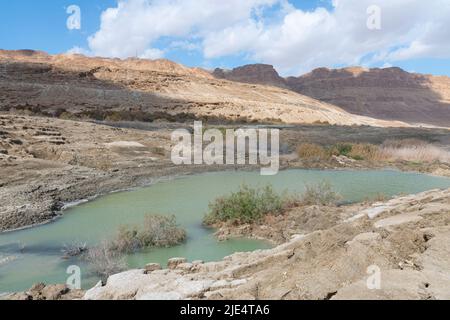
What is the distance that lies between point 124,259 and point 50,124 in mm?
16367

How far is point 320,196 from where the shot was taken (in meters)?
12.7

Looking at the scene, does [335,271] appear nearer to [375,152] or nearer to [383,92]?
[375,152]

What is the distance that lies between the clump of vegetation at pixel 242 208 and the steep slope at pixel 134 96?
2235 centimetres

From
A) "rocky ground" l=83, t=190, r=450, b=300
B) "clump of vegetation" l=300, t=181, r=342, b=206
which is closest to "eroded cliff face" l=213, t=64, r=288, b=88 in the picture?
"clump of vegetation" l=300, t=181, r=342, b=206

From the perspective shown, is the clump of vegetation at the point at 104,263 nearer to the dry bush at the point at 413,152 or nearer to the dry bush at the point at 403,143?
the dry bush at the point at 413,152

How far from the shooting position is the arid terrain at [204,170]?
4.95 metres

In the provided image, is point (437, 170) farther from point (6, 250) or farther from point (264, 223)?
point (6, 250)

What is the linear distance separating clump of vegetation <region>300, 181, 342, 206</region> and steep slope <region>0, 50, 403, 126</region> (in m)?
22.3

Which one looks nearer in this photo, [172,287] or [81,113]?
[172,287]

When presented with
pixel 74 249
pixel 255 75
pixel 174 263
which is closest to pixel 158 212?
pixel 74 249

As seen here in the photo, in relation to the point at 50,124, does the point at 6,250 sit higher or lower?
lower

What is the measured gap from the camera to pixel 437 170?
2067cm
